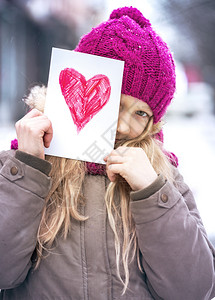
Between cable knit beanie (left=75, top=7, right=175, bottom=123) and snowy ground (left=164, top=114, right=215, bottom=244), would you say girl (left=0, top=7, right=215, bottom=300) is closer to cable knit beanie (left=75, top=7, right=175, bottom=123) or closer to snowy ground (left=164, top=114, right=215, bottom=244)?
cable knit beanie (left=75, top=7, right=175, bottom=123)

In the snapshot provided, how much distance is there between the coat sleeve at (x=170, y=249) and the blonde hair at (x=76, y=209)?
0.17ft

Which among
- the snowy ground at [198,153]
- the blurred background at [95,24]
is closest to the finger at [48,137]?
the blurred background at [95,24]

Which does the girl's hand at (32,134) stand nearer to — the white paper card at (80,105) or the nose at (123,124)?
the white paper card at (80,105)

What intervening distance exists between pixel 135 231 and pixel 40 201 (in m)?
0.23

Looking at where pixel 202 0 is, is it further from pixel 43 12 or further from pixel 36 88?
pixel 36 88

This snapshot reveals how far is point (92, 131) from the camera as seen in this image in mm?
822

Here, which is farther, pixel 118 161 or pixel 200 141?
pixel 200 141

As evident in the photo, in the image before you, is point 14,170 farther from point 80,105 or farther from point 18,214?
point 80,105

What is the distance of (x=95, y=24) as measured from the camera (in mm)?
1570

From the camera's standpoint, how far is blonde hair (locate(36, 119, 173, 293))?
2.57 feet

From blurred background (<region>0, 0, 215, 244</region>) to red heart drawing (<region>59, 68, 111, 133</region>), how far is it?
21cm

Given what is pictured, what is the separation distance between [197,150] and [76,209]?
2411 mm

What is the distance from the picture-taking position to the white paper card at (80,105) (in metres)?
0.81

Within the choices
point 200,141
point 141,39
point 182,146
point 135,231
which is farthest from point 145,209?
point 200,141
